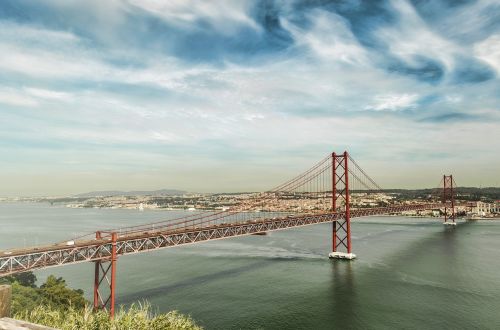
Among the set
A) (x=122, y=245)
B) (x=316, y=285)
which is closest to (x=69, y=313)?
(x=122, y=245)

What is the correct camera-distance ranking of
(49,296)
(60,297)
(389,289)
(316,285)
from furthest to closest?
(316,285), (389,289), (49,296), (60,297)

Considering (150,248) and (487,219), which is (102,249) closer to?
(150,248)

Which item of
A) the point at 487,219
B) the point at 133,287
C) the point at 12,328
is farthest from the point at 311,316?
the point at 487,219

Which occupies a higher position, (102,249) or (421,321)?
(102,249)

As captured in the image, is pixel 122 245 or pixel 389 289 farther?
pixel 389 289

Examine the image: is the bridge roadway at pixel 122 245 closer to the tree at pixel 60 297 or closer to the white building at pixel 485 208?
the tree at pixel 60 297

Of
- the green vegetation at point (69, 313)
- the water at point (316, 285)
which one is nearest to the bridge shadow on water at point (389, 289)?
the water at point (316, 285)

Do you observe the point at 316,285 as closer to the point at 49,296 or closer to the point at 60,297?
the point at 60,297

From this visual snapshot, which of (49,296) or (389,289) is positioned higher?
(49,296)
